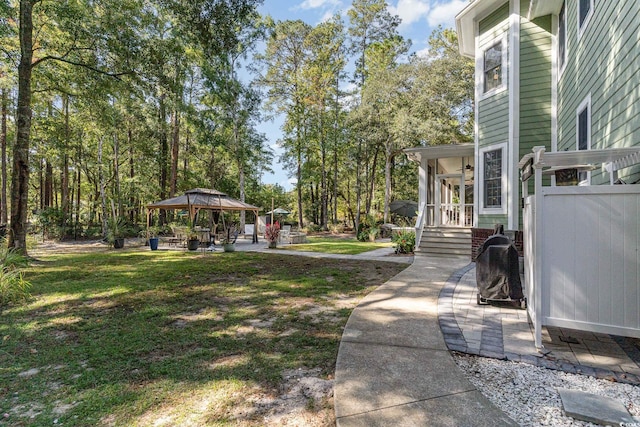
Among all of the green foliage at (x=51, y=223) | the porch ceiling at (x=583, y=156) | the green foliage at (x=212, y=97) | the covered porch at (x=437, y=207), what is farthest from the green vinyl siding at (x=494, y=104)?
the green foliage at (x=51, y=223)

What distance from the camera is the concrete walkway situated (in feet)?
6.52

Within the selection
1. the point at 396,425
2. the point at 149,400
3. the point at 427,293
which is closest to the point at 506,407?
the point at 396,425

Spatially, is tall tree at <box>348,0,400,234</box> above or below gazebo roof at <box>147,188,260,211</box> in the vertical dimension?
Answer: above

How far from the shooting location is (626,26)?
3.68 m

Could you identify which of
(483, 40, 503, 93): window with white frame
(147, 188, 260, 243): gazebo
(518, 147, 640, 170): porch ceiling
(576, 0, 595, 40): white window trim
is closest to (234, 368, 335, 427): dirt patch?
(518, 147, 640, 170): porch ceiling

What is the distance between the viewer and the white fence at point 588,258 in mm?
2721

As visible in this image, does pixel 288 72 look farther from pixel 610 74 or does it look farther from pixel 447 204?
pixel 610 74

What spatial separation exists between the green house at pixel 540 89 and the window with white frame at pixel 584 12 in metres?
0.02

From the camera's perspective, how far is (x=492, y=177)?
8758mm

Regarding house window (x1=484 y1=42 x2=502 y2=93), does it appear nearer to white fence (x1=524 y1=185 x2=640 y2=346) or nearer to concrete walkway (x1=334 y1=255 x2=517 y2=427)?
white fence (x1=524 y1=185 x2=640 y2=346)

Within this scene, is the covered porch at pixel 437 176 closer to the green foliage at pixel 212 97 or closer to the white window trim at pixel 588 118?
the white window trim at pixel 588 118

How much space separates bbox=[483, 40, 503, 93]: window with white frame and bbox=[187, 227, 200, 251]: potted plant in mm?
11401

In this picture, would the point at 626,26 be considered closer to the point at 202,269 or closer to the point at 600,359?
the point at 600,359

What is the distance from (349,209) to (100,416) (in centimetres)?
2844
